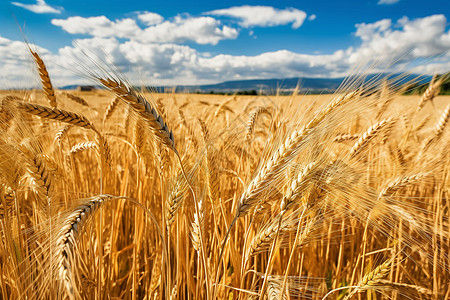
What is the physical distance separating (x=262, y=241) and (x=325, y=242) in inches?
35.2

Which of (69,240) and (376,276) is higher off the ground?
(69,240)

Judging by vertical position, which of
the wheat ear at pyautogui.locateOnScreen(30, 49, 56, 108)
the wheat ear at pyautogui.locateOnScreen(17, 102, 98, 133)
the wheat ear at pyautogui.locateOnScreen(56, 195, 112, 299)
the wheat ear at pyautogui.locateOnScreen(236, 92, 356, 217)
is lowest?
the wheat ear at pyautogui.locateOnScreen(56, 195, 112, 299)

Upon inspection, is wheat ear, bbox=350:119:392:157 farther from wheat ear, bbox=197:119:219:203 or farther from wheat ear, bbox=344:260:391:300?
wheat ear, bbox=197:119:219:203

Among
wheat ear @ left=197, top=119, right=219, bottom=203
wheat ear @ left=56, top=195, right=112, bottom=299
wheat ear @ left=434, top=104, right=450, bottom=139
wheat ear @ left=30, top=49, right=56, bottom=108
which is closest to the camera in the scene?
wheat ear @ left=56, top=195, right=112, bottom=299

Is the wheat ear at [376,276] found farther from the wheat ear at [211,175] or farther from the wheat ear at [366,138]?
the wheat ear at [211,175]

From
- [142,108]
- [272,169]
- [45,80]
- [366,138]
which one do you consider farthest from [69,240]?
[366,138]

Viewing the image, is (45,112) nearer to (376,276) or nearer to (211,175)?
(211,175)

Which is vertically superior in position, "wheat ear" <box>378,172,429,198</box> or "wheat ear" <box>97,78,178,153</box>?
"wheat ear" <box>97,78,178,153</box>

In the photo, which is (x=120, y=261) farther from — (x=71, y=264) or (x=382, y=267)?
(x=382, y=267)

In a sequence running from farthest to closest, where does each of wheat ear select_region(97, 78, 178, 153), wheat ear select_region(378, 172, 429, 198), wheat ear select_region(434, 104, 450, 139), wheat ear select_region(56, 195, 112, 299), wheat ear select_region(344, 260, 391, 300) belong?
wheat ear select_region(434, 104, 450, 139), wheat ear select_region(378, 172, 429, 198), wheat ear select_region(344, 260, 391, 300), wheat ear select_region(97, 78, 178, 153), wheat ear select_region(56, 195, 112, 299)

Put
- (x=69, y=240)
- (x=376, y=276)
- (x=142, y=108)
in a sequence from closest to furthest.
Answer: (x=69, y=240)
(x=142, y=108)
(x=376, y=276)

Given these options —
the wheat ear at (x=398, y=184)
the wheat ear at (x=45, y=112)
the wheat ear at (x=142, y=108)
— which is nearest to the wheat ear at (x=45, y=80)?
the wheat ear at (x=45, y=112)

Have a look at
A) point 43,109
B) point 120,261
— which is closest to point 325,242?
point 120,261

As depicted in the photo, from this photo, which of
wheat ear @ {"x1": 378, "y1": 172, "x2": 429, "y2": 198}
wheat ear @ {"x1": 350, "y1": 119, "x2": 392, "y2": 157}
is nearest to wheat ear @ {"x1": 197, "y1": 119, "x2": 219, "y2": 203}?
wheat ear @ {"x1": 350, "y1": 119, "x2": 392, "y2": 157}
